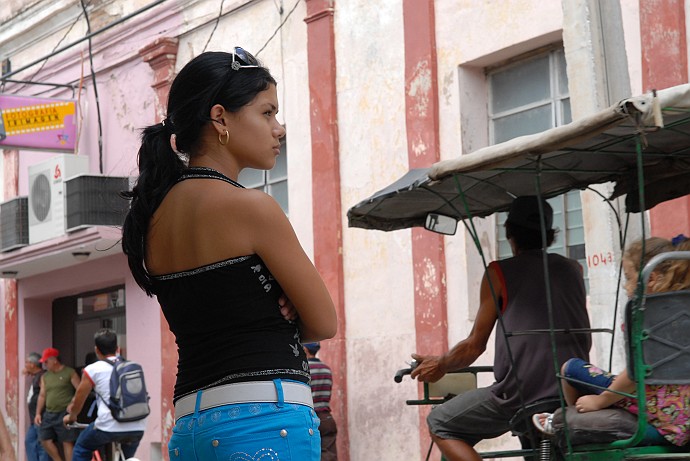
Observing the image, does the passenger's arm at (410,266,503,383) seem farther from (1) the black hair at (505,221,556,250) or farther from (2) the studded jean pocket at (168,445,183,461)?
(2) the studded jean pocket at (168,445,183,461)

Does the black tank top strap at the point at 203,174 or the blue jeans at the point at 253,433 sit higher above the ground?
the black tank top strap at the point at 203,174

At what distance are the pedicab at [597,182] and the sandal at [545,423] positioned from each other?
0.09 metres

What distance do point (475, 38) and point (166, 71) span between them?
17.4 feet

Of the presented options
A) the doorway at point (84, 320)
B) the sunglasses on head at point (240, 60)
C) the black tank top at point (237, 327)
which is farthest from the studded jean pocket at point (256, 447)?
the doorway at point (84, 320)

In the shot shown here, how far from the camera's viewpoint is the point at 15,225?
18.1 m

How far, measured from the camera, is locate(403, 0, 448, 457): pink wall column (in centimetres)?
1179

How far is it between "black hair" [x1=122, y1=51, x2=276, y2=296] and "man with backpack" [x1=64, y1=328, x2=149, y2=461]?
27.6 feet

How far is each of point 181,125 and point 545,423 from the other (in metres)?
2.85

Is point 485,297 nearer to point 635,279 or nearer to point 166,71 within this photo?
point 635,279

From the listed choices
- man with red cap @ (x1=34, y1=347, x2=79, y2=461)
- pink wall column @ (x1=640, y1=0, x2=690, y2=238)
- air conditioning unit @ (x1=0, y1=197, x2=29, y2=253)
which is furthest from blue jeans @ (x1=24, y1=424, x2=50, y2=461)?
pink wall column @ (x1=640, y1=0, x2=690, y2=238)

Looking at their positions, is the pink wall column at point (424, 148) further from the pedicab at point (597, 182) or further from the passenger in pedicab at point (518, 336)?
the passenger in pedicab at point (518, 336)

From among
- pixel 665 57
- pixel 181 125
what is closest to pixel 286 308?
pixel 181 125

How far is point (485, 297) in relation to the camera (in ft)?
21.5

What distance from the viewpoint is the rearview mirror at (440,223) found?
7262 millimetres
